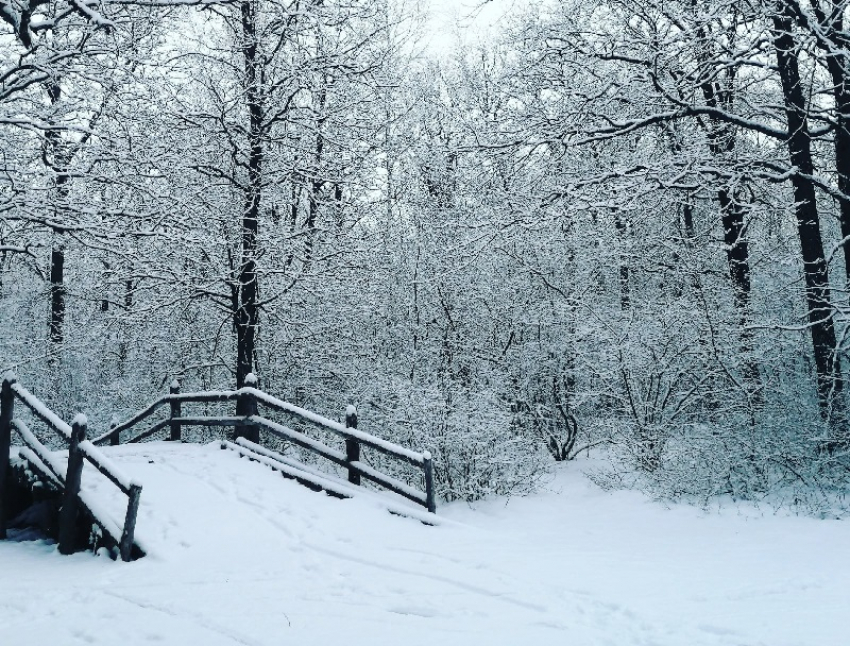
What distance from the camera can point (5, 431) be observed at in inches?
394

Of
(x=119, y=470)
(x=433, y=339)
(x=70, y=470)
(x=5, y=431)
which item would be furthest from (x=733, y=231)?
(x=5, y=431)

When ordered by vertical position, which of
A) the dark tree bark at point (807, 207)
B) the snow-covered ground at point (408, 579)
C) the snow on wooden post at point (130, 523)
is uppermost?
the dark tree bark at point (807, 207)

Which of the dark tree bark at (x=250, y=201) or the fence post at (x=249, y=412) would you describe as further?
the dark tree bark at (x=250, y=201)

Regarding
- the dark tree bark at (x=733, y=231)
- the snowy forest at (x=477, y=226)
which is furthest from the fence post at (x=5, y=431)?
the dark tree bark at (x=733, y=231)

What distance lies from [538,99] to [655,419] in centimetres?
692

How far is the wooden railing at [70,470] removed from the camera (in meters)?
7.00

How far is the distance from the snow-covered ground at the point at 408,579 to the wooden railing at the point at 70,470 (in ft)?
1.04

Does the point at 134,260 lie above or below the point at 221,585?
above

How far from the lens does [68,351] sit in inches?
730

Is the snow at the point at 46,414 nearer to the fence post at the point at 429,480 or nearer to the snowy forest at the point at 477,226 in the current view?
the snowy forest at the point at 477,226

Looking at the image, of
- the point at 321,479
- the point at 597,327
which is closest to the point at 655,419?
the point at 597,327

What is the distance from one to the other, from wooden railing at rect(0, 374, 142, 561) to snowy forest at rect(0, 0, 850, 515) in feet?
9.47

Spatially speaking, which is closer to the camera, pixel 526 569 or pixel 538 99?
pixel 526 569

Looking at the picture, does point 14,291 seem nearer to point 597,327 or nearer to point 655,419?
point 597,327
